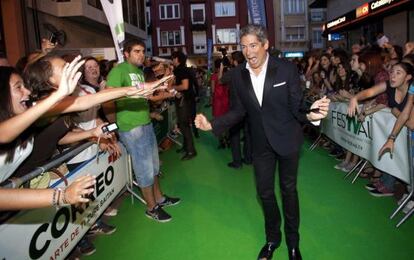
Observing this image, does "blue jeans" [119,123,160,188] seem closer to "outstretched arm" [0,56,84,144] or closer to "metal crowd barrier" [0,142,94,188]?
"metal crowd barrier" [0,142,94,188]

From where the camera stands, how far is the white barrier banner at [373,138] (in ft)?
13.8

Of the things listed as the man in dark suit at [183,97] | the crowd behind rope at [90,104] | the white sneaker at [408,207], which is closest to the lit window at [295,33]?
the crowd behind rope at [90,104]

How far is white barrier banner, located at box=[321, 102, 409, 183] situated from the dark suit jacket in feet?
5.76

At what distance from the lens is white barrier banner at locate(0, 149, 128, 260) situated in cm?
232

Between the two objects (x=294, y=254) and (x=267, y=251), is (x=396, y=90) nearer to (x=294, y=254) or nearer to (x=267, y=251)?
(x=294, y=254)

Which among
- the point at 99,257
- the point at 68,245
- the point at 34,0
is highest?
the point at 34,0

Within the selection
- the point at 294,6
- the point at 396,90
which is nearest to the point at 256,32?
the point at 396,90

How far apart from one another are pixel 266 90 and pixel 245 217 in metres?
2.08

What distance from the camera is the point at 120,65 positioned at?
4.15 metres

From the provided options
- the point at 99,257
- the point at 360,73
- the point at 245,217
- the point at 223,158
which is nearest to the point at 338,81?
the point at 360,73

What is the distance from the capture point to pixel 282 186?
10.9 ft

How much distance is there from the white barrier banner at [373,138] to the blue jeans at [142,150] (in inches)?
120

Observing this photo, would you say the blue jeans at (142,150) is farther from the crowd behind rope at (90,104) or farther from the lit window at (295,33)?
the lit window at (295,33)

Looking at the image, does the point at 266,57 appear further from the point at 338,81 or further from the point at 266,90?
the point at 338,81
